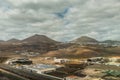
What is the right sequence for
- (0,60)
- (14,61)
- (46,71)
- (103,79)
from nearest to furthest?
(103,79) < (46,71) < (14,61) < (0,60)

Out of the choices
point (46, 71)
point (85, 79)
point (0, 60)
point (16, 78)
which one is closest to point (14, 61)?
point (0, 60)

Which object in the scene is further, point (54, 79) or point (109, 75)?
point (109, 75)

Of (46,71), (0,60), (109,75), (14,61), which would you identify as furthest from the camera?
(0,60)

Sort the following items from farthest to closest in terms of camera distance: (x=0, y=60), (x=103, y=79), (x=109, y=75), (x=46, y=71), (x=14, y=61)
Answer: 1. (x=0, y=60)
2. (x=14, y=61)
3. (x=46, y=71)
4. (x=109, y=75)
5. (x=103, y=79)

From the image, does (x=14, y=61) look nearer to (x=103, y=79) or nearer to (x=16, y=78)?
(x=16, y=78)

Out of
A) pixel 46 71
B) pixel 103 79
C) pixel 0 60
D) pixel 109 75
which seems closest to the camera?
pixel 103 79

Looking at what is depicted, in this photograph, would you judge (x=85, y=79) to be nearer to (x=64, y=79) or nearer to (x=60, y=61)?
(x=64, y=79)

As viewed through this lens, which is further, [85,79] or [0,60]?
[0,60]

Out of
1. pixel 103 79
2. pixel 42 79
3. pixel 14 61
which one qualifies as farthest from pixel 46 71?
pixel 14 61

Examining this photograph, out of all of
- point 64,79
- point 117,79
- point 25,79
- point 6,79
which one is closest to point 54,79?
point 64,79
